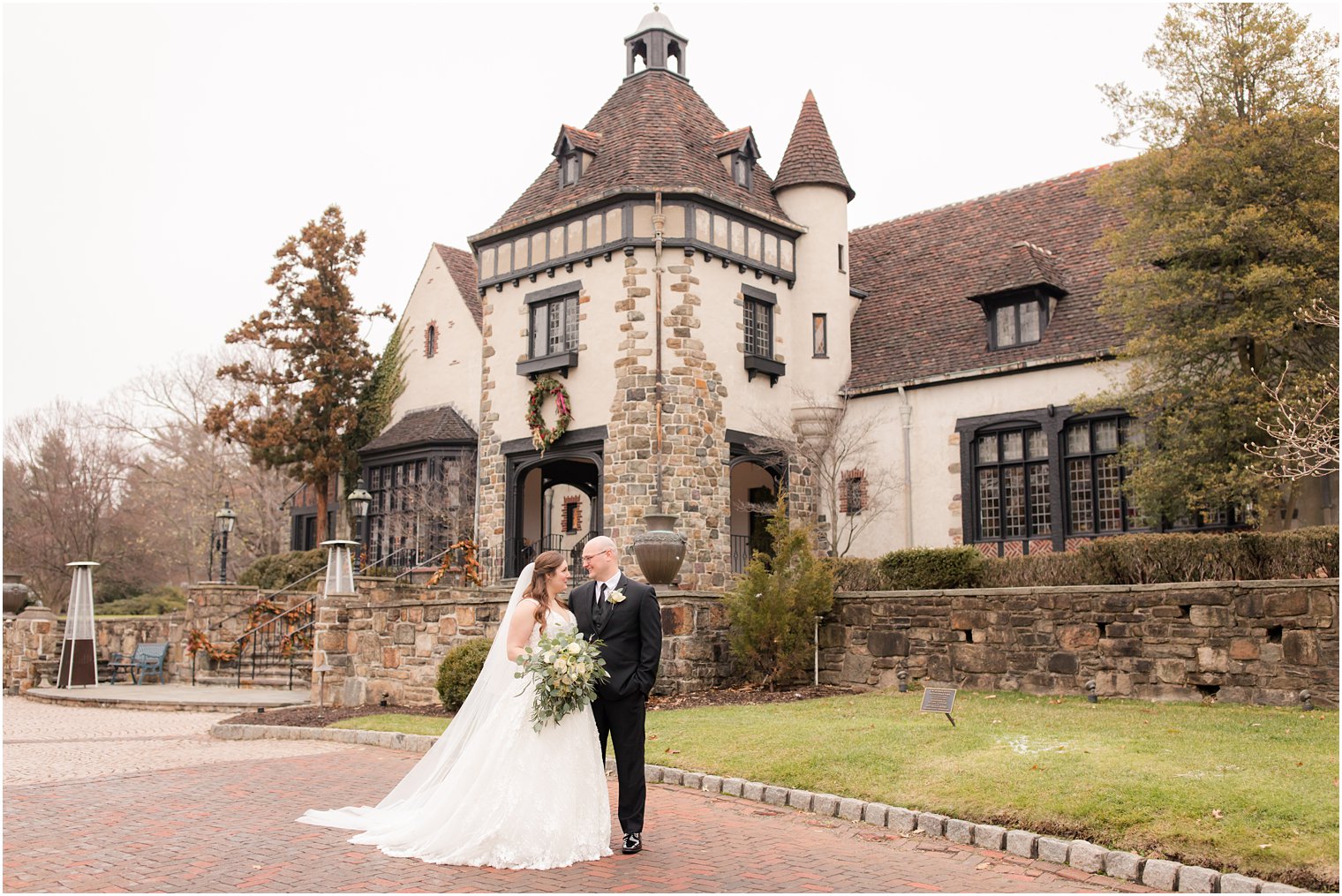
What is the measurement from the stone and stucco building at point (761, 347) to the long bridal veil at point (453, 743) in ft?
45.7

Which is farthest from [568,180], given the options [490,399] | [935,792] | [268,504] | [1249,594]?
[268,504]

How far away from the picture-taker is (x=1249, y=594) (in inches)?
483

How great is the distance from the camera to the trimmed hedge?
12.2m

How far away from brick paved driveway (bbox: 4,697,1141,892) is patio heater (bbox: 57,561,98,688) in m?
14.6

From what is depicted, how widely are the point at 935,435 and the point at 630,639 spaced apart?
17.0 meters

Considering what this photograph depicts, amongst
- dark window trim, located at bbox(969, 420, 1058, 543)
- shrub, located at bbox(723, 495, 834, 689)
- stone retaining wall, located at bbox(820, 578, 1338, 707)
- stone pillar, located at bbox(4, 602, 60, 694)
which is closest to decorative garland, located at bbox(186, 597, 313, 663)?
stone pillar, located at bbox(4, 602, 60, 694)

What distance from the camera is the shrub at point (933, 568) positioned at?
15391 millimetres

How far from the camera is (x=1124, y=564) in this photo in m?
13.6

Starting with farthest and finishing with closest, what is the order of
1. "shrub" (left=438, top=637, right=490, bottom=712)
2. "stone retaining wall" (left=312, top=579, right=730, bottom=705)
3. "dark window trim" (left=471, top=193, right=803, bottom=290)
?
1. "dark window trim" (left=471, top=193, right=803, bottom=290)
2. "stone retaining wall" (left=312, top=579, right=730, bottom=705)
3. "shrub" (left=438, top=637, right=490, bottom=712)

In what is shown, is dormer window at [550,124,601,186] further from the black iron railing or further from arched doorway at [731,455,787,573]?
the black iron railing

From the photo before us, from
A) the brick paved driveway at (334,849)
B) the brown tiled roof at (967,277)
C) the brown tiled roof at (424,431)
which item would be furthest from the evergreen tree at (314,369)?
the brick paved driveway at (334,849)

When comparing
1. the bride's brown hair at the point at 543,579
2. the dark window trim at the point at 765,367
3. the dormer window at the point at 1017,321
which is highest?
the dormer window at the point at 1017,321

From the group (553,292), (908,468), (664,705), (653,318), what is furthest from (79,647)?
(908,468)

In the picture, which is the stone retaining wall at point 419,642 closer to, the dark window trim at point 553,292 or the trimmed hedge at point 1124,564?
the trimmed hedge at point 1124,564
